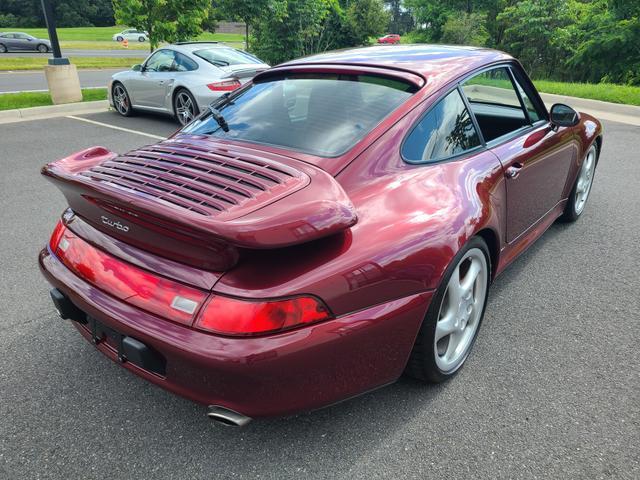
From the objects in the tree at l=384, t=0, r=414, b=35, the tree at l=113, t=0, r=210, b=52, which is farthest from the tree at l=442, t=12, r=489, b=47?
the tree at l=384, t=0, r=414, b=35

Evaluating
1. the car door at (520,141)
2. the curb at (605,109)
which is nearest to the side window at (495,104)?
the car door at (520,141)

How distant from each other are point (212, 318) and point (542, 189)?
8.21 feet

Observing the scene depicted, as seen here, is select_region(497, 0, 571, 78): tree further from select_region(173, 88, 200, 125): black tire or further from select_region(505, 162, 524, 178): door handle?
select_region(505, 162, 524, 178): door handle

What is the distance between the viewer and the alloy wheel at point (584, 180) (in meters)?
4.07

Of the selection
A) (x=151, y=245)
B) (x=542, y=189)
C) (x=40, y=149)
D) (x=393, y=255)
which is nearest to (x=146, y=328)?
(x=151, y=245)

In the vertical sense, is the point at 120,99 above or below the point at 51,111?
above

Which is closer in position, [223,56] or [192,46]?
[223,56]

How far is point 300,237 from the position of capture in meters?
1.57

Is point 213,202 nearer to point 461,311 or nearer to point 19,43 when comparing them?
point 461,311

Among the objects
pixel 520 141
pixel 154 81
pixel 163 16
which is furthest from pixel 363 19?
pixel 520 141

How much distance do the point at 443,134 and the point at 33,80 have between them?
700 inches

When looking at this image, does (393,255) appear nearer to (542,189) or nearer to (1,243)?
(542,189)

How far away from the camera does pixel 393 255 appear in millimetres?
1815

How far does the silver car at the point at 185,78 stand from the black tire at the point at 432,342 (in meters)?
6.10
